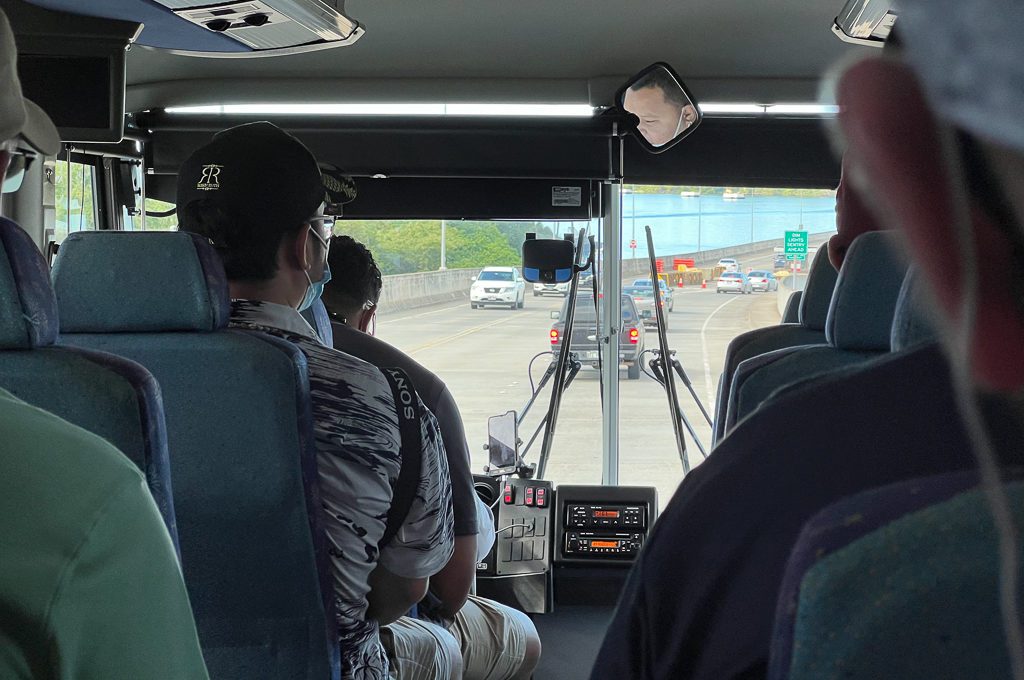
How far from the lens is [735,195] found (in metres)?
4.96

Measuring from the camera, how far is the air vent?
128 inches

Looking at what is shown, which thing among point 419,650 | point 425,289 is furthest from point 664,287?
point 419,650

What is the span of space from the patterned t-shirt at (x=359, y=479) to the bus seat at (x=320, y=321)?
98 centimetres

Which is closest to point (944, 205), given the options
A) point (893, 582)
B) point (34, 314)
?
point (893, 582)

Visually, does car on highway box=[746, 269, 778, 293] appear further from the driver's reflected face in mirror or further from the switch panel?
the switch panel

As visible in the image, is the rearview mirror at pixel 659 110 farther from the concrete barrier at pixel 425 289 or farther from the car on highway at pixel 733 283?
the concrete barrier at pixel 425 289

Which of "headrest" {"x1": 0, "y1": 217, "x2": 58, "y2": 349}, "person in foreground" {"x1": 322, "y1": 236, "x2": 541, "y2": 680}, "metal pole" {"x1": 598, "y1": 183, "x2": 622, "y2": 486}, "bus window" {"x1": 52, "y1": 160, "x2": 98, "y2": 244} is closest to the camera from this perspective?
"headrest" {"x1": 0, "y1": 217, "x2": 58, "y2": 349}

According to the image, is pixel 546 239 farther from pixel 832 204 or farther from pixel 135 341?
pixel 135 341

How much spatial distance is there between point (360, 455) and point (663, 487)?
443 centimetres

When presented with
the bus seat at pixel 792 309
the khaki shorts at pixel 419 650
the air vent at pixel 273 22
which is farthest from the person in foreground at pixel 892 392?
the bus seat at pixel 792 309

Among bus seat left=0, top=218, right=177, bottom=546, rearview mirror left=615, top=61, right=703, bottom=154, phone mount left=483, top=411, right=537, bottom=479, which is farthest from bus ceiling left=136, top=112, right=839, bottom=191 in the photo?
bus seat left=0, top=218, right=177, bottom=546

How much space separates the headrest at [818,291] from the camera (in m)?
2.50

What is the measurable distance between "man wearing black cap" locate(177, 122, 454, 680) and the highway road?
2.21 m

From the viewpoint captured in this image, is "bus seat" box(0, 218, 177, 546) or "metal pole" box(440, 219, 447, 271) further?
"metal pole" box(440, 219, 447, 271)
